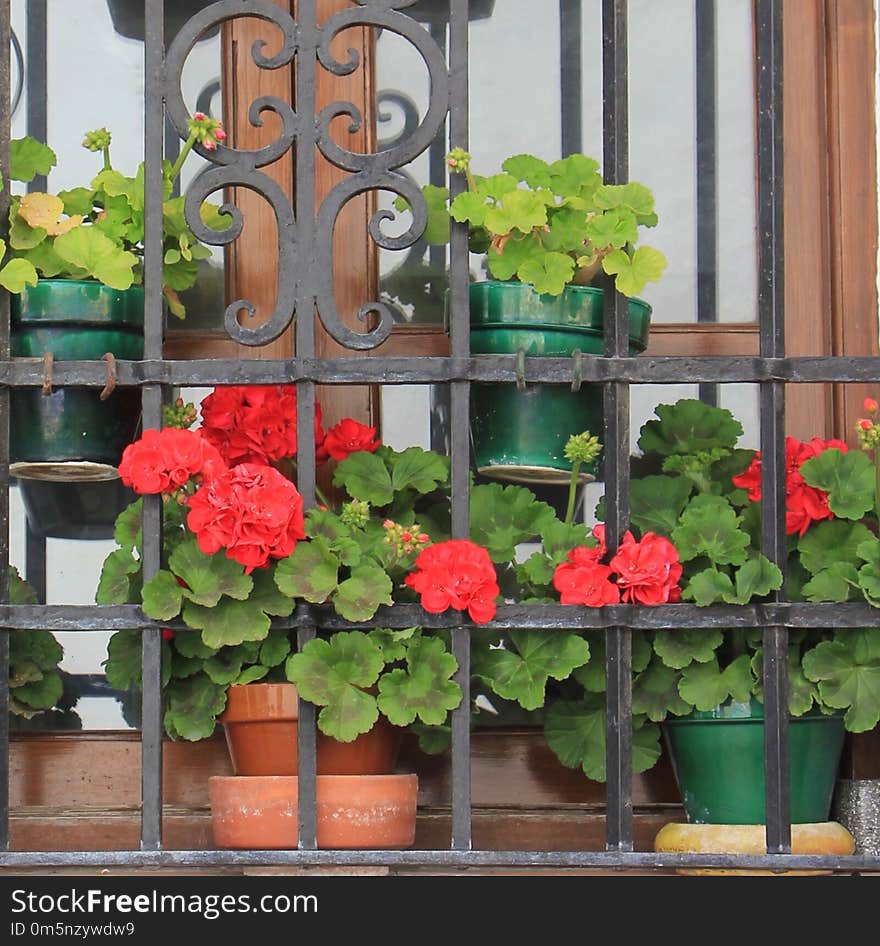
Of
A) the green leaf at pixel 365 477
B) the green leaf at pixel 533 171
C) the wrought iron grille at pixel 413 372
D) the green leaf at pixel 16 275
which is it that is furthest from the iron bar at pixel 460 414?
the green leaf at pixel 16 275

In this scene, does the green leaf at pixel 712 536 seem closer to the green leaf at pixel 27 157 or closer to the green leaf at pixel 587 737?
the green leaf at pixel 587 737

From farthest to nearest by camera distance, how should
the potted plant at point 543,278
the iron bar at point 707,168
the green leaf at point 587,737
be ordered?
the iron bar at point 707,168 < the green leaf at point 587,737 < the potted plant at point 543,278

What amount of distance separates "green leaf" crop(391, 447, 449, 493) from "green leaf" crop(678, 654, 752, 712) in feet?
1.49

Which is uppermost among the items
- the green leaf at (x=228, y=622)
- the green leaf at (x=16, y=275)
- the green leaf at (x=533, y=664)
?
the green leaf at (x=16, y=275)

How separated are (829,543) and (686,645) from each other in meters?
0.25

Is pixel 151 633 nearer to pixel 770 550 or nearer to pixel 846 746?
pixel 770 550

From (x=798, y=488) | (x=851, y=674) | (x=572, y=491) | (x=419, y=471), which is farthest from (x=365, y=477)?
(x=851, y=674)

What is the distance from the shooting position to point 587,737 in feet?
8.82

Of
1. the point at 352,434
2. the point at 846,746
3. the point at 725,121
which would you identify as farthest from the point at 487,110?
the point at 846,746

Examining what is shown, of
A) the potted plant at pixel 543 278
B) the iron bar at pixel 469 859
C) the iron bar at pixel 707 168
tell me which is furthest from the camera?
the iron bar at pixel 707 168

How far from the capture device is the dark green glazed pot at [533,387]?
104 inches

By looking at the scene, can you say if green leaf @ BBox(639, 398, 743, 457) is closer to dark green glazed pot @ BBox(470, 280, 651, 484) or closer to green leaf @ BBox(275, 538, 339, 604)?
dark green glazed pot @ BBox(470, 280, 651, 484)

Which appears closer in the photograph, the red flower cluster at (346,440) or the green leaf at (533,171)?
the green leaf at (533,171)

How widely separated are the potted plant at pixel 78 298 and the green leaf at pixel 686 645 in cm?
82
